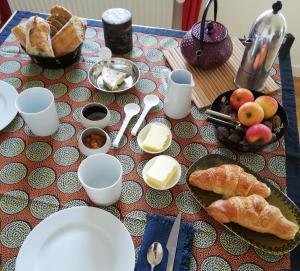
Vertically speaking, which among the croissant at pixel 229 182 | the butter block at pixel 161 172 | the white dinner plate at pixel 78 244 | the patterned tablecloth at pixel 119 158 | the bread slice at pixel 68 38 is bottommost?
the patterned tablecloth at pixel 119 158

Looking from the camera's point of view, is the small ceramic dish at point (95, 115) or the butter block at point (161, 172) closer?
the butter block at point (161, 172)

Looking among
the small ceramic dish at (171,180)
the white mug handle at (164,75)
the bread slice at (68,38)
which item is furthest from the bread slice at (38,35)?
the small ceramic dish at (171,180)

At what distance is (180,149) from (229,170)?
0.16 meters

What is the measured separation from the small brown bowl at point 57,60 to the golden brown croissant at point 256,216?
0.65 m

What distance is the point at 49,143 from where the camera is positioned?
0.85 meters

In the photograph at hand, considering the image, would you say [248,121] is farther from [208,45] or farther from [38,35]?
[38,35]

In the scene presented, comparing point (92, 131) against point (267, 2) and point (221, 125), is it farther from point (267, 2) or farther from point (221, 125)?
point (267, 2)

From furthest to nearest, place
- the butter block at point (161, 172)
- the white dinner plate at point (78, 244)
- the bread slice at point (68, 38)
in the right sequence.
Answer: the bread slice at point (68, 38), the butter block at point (161, 172), the white dinner plate at point (78, 244)

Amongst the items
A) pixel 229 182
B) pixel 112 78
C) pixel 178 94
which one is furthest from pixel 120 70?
pixel 229 182

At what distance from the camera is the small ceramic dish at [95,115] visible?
0.85 metres

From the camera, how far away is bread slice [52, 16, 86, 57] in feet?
3.12

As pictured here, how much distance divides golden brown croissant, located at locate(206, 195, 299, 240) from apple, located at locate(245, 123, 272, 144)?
16 cm

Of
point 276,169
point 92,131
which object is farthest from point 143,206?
point 276,169

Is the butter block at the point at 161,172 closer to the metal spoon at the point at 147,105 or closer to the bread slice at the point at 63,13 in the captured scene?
the metal spoon at the point at 147,105
